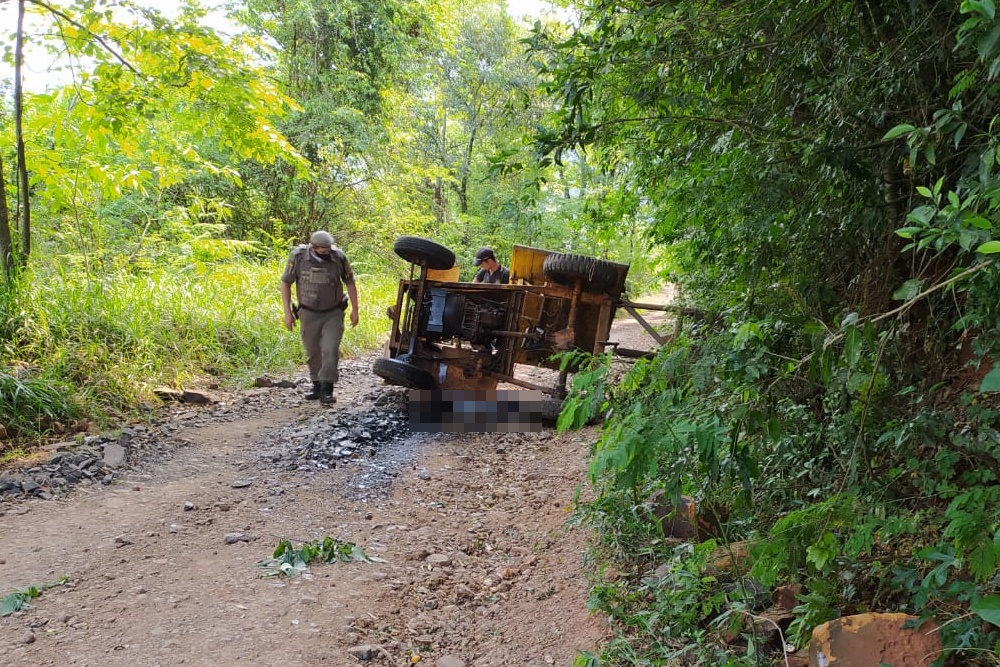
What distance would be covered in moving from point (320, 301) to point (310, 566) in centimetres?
409

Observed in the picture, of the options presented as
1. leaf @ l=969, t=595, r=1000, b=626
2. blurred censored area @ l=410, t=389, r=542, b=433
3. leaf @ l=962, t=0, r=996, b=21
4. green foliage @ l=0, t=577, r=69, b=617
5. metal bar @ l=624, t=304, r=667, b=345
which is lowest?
green foliage @ l=0, t=577, r=69, b=617

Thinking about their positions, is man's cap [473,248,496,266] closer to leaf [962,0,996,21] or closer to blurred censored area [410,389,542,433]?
blurred censored area [410,389,542,433]

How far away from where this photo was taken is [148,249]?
31.8 ft

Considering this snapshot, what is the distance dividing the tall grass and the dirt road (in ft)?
2.96

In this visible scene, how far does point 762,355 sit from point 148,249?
32.2 ft

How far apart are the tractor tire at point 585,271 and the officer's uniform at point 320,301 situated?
230 cm

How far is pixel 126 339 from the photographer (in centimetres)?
682

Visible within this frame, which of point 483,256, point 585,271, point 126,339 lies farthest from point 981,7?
point 126,339

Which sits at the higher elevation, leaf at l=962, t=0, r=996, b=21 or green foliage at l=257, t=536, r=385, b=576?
leaf at l=962, t=0, r=996, b=21

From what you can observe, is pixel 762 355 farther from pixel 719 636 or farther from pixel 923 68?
pixel 923 68

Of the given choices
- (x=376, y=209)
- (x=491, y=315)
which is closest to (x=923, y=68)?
(x=491, y=315)

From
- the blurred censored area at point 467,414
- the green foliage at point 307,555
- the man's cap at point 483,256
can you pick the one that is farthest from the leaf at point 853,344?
the man's cap at point 483,256

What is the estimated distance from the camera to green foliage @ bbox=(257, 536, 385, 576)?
3.51 m

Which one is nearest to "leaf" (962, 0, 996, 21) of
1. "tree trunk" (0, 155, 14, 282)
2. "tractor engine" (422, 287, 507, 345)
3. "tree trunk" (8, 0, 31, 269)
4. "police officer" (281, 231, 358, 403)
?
"tractor engine" (422, 287, 507, 345)
